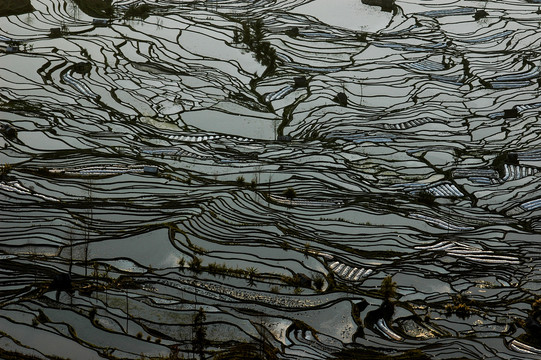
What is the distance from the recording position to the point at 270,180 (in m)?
8.84

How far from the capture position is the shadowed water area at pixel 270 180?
6227mm

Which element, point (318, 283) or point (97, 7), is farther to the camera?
point (97, 7)

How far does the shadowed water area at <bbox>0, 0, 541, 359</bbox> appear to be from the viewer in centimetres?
623

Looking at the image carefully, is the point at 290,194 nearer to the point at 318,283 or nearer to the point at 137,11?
the point at 318,283

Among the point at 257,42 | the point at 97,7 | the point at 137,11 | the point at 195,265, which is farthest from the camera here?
the point at 97,7

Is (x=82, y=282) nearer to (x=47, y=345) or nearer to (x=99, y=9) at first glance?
(x=47, y=345)

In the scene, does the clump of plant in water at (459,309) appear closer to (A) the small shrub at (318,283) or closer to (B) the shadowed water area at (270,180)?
(B) the shadowed water area at (270,180)

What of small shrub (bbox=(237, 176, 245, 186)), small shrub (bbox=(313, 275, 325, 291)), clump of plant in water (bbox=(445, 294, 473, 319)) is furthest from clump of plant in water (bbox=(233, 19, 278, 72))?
clump of plant in water (bbox=(445, 294, 473, 319))

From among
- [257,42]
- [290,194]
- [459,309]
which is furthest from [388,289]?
[257,42]

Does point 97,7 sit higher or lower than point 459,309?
higher

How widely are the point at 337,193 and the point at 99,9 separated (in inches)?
294

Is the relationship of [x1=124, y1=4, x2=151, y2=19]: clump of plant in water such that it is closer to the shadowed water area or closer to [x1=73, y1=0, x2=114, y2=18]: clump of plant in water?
the shadowed water area

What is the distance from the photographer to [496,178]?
30.0ft

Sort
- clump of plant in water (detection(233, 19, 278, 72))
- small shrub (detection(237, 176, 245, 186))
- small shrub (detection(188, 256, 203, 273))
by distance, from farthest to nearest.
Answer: clump of plant in water (detection(233, 19, 278, 72)) → small shrub (detection(237, 176, 245, 186)) → small shrub (detection(188, 256, 203, 273))
